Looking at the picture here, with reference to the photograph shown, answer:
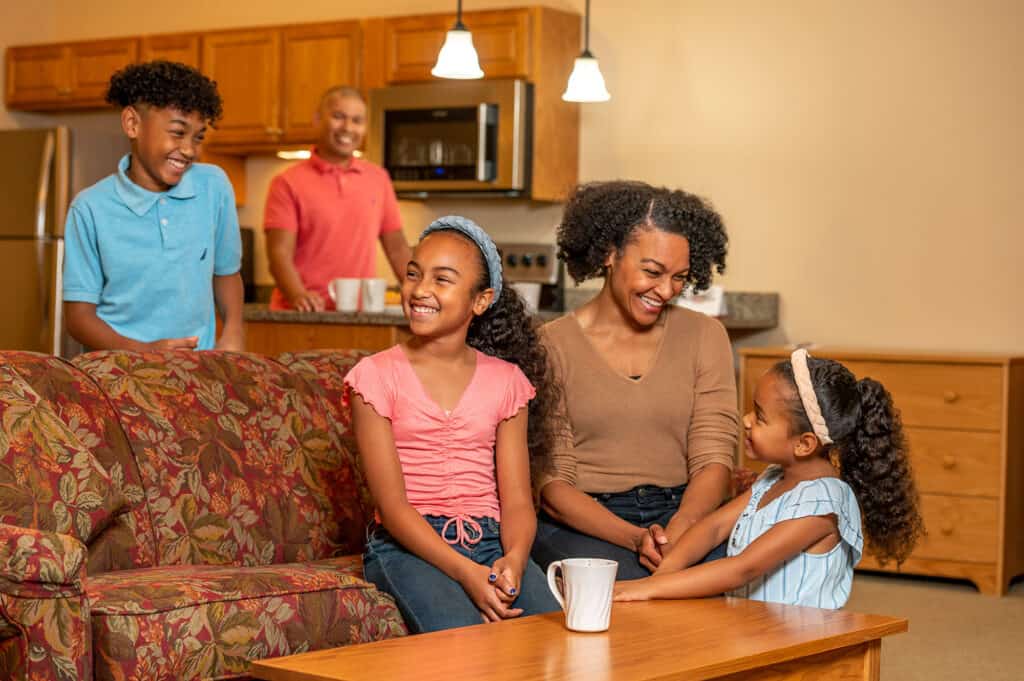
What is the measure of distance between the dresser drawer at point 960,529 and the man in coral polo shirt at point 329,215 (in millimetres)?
2076

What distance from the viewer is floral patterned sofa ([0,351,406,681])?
2.06m

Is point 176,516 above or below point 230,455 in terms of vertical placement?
below

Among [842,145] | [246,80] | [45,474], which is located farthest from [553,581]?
[246,80]

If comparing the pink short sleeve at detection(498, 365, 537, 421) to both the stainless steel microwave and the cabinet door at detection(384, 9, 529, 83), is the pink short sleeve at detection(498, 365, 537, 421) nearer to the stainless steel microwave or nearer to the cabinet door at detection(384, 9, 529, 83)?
the stainless steel microwave

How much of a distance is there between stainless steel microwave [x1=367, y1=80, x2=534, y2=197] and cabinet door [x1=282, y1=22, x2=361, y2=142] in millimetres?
256

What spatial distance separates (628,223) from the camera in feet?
9.66

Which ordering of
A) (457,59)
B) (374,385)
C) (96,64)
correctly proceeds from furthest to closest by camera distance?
(96,64) < (457,59) < (374,385)

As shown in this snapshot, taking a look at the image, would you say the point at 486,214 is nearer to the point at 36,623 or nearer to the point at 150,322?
the point at 150,322

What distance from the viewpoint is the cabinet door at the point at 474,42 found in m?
5.88

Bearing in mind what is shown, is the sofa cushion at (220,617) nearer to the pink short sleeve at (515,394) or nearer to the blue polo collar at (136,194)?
the pink short sleeve at (515,394)

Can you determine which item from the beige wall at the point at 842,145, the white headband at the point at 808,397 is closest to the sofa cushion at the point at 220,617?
the white headband at the point at 808,397

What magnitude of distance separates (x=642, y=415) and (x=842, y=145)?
3017 mm

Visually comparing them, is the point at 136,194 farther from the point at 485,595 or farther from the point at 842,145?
the point at 842,145

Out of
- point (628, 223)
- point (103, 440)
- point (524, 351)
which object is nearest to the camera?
point (103, 440)
